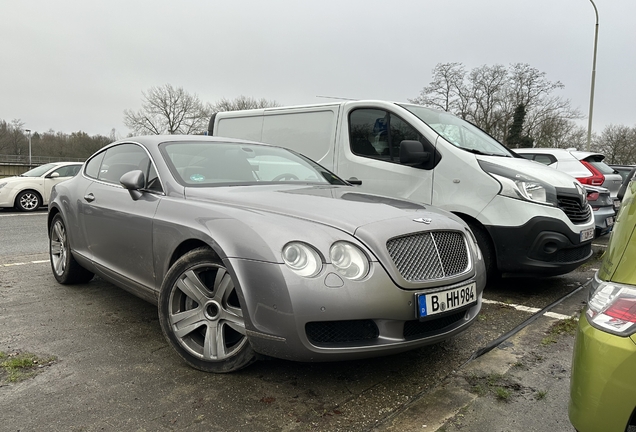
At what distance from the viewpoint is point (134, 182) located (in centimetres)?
330

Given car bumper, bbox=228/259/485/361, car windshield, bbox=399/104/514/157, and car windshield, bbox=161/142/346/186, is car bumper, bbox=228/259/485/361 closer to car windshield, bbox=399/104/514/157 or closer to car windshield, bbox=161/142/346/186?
car windshield, bbox=161/142/346/186

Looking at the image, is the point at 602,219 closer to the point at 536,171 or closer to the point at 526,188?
the point at 536,171

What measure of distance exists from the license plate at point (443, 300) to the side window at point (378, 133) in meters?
2.55

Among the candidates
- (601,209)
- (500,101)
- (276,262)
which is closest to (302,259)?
(276,262)

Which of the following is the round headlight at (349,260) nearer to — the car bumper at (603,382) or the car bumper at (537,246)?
the car bumper at (603,382)

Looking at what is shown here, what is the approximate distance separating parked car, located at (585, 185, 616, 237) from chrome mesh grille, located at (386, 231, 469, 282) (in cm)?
435

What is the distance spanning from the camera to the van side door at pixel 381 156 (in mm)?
4988

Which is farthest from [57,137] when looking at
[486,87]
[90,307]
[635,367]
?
[635,367]

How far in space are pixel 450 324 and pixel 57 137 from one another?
6584 centimetres

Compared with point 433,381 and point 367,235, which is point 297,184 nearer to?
point 367,235

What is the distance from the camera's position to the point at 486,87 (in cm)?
4191

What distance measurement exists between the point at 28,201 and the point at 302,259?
12.8m

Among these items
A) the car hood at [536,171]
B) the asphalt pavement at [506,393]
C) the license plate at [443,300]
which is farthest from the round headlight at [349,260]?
the car hood at [536,171]

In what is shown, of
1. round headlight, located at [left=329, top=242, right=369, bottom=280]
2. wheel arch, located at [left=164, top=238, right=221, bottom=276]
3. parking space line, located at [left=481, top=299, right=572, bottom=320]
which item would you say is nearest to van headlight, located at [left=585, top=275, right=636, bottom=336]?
round headlight, located at [left=329, top=242, right=369, bottom=280]
